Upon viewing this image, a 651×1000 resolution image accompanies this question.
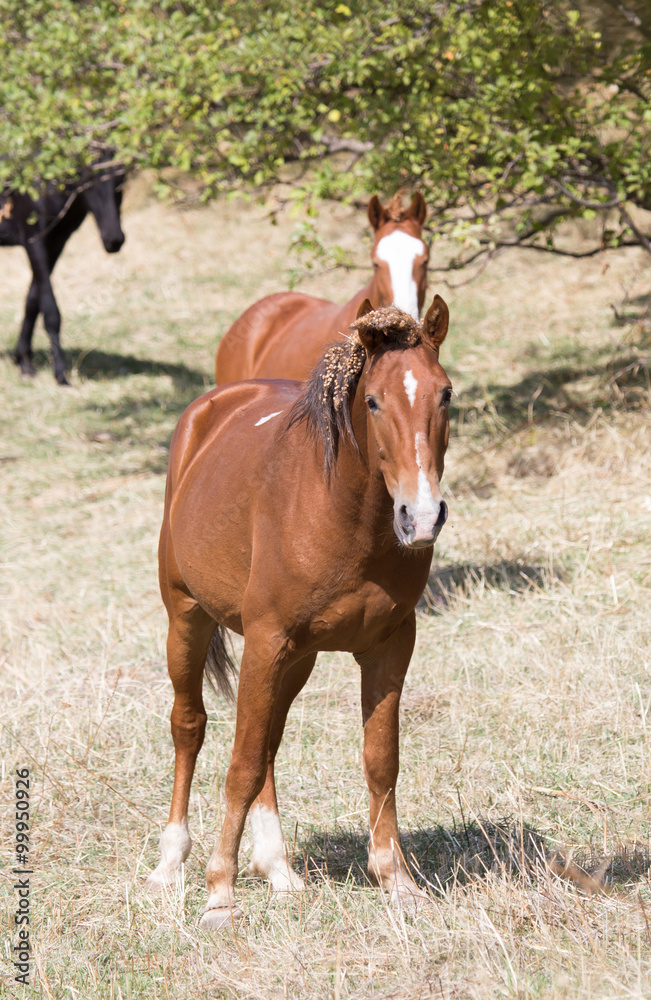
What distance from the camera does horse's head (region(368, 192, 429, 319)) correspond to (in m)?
5.28

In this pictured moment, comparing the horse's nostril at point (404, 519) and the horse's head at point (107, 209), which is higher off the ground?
the horse's head at point (107, 209)

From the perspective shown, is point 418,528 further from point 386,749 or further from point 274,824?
point 274,824

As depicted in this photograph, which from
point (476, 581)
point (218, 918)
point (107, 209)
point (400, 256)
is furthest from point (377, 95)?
point (218, 918)

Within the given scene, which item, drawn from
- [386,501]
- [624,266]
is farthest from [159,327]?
[386,501]

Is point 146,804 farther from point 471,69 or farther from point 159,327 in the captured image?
point 159,327

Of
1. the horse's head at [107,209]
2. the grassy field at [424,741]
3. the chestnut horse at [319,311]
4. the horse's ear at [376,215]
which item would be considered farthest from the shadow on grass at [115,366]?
the horse's ear at [376,215]

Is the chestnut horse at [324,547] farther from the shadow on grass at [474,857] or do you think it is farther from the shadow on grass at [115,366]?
the shadow on grass at [115,366]

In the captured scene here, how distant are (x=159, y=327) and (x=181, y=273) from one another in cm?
257

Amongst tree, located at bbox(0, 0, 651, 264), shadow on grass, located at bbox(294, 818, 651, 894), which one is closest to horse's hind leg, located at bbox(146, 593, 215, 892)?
shadow on grass, located at bbox(294, 818, 651, 894)

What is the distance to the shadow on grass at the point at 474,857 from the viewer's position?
A: 290cm

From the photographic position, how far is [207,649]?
11.9 feet

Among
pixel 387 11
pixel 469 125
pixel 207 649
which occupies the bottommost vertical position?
pixel 207 649

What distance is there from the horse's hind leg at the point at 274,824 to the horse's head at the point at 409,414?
3.19ft

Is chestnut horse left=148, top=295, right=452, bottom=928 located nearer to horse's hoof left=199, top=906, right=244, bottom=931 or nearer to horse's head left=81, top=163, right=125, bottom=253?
horse's hoof left=199, top=906, right=244, bottom=931
